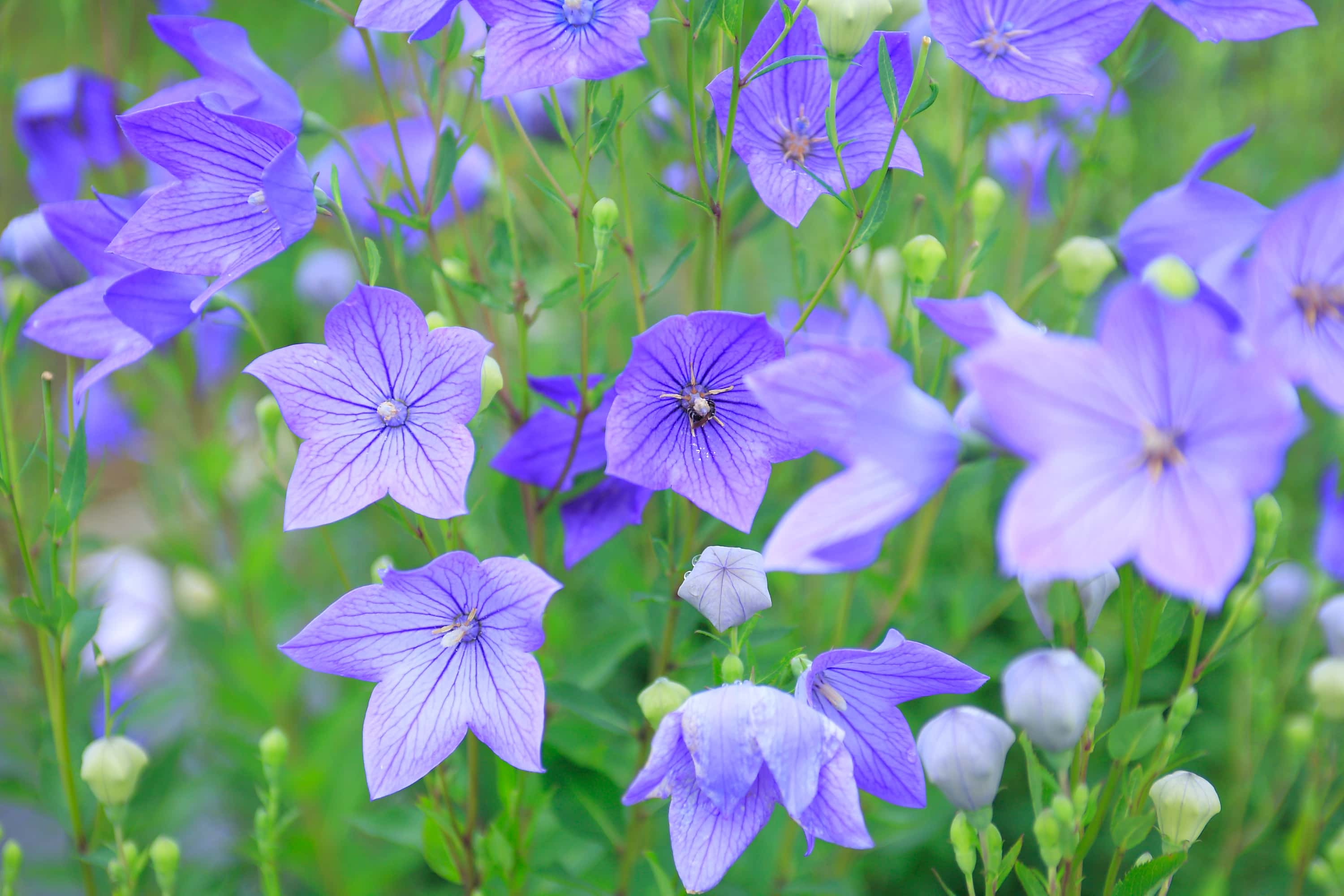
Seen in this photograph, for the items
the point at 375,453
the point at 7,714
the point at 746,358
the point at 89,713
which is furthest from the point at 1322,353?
the point at 7,714

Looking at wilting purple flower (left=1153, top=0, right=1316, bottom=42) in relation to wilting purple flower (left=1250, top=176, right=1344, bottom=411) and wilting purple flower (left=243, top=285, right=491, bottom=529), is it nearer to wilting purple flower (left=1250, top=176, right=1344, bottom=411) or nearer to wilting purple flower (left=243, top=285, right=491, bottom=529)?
wilting purple flower (left=1250, top=176, right=1344, bottom=411)

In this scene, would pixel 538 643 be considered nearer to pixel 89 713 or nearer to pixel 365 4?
pixel 365 4

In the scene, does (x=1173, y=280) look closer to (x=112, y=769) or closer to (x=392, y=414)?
(x=392, y=414)

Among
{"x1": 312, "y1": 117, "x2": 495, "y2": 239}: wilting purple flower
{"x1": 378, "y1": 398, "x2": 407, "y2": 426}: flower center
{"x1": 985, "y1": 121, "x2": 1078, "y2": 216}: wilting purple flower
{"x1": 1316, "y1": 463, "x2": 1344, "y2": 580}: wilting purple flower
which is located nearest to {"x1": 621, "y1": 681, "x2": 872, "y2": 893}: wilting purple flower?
{"x1": 378, "y1": 398, "x2": 407, "y2": 426}: flower center

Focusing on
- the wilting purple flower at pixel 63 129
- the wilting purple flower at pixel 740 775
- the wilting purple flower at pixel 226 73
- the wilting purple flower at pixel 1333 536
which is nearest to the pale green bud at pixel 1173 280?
the wilting purple flower at pixel 740 775

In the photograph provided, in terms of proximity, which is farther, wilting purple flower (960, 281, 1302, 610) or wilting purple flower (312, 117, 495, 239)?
wilting purple flower (312, 117, 495, 239)
